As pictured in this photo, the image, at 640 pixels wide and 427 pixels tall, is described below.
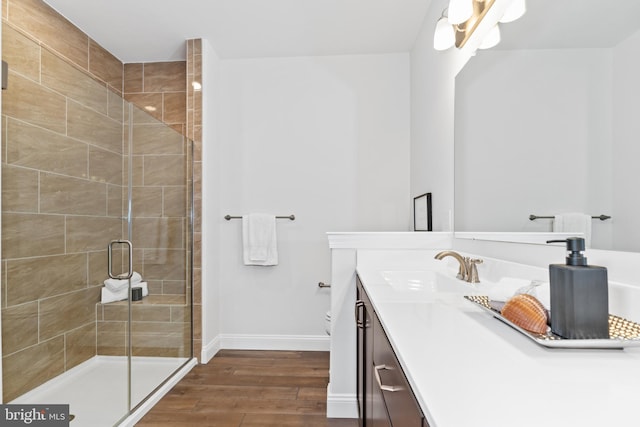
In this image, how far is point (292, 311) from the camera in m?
2.94

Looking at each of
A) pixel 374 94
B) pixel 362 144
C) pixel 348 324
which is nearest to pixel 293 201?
pixel 362 144

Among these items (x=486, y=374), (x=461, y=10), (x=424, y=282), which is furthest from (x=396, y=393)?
(x=461, y=10)

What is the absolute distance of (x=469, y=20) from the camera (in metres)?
1.71

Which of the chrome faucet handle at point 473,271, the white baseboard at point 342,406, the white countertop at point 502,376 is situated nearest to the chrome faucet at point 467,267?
the chrome faucet handle at point 473,271

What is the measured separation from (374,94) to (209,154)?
4.63 ft

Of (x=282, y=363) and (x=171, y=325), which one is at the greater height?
(x=171, y=325)

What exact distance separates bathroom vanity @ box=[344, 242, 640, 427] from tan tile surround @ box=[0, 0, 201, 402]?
1.49m

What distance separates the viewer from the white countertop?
1.35 ft

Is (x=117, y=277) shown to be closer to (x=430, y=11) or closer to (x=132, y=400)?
(x=132, y=400)

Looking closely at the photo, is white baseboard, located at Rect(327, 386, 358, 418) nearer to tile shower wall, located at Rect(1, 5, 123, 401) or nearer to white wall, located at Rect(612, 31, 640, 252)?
tile shower wall, located at Rect(1, 5, 123, 401)

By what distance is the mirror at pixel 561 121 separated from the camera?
2.52ft

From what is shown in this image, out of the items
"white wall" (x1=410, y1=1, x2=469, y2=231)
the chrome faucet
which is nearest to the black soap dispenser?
the chrome faucet

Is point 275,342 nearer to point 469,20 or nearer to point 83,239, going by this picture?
point 83,239

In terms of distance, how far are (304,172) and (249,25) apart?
113 centimetres
